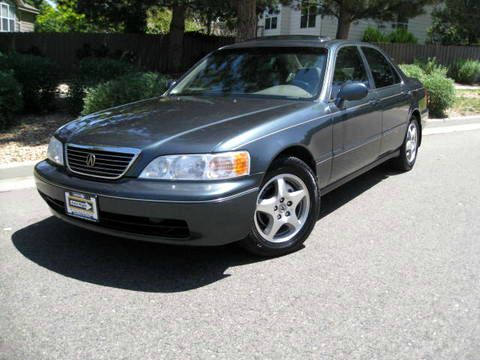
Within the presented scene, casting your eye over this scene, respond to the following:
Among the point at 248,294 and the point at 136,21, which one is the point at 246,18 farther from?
the point at 136,21

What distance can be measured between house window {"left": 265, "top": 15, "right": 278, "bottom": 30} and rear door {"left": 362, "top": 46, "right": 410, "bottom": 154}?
24.7 meters

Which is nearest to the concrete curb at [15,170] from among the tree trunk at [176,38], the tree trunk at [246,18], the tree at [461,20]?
the tree trunk at [246,18]

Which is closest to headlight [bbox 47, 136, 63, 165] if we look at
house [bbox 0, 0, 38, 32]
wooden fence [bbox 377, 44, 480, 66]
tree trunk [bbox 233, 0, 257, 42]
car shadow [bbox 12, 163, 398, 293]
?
car shadow [bbox 12, 163, 398, 293]

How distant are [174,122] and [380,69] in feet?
9.77

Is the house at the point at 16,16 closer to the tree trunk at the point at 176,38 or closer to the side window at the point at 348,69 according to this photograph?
the tree trunk at the point at 176,38

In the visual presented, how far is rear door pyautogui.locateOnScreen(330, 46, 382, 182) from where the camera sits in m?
4.54

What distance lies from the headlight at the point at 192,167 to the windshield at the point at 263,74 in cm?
135

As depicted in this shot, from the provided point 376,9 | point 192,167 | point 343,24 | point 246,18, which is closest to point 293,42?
point 192,167

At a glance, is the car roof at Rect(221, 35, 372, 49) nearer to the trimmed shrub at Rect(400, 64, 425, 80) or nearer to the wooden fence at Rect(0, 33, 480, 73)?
the trimmed shrub at Rect(400, 64, 425, 80)

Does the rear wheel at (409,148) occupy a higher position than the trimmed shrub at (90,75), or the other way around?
the trimmed shrub at (90,75)

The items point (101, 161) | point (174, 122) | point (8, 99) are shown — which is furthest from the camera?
point (8, 99)

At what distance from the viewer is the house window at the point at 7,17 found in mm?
32969

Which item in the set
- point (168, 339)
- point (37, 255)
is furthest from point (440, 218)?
point (37, 255)

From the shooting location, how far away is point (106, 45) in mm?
22250
